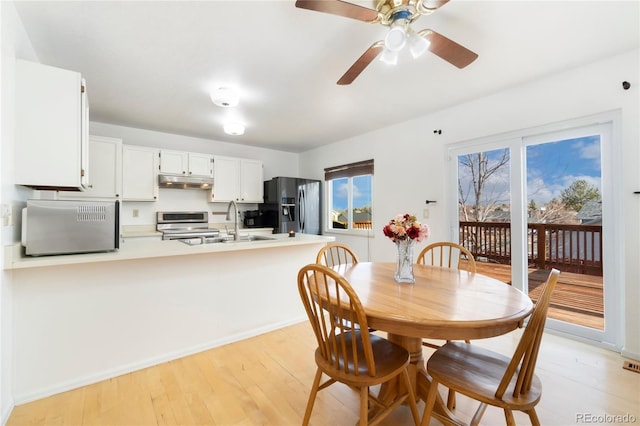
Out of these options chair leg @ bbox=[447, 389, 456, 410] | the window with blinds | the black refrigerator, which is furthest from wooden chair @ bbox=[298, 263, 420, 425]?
the black refrigerator

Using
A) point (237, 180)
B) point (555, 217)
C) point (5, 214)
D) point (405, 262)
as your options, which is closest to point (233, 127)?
point (237, 180)

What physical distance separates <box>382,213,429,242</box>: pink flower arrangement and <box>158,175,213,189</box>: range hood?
11.2 ft

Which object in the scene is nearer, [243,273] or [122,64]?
[122,64]

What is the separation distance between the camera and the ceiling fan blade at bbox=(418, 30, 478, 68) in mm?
1545

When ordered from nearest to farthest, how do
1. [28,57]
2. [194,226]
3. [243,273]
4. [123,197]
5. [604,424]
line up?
[604,424], [28,57], [243,273], [123,197], [194,226]

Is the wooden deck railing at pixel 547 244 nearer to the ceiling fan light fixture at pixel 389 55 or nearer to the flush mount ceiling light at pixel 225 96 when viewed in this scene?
the ceiling fan light fixture at pixel 389 55

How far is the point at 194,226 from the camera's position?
435 cm

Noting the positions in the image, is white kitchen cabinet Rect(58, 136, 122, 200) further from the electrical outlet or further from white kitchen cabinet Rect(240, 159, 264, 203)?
the electrical outlet

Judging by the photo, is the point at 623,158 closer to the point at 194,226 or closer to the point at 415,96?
the point at 415,96

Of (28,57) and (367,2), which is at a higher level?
(367,2)

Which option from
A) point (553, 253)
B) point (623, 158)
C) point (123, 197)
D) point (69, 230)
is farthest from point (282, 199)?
point (623, 158)

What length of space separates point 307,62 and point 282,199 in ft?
8.83

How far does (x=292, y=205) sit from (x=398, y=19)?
3545mm

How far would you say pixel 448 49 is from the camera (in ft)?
5.47
